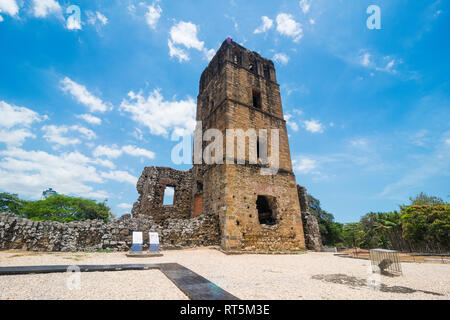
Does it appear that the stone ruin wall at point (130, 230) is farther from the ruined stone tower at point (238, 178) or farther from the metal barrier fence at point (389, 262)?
the metal barrier fence at point (389, 262)

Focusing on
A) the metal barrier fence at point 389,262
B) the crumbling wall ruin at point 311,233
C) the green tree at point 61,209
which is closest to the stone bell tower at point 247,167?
the crumbling wall ruin at point 311,233

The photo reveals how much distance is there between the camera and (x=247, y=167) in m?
11.2

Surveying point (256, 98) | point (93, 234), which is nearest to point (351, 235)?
point (256, 98)

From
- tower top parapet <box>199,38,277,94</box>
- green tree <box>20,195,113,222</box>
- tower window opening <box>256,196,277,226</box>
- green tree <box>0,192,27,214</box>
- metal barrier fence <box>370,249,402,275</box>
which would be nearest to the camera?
metal barrier fence <box>370,249,402,275</box>

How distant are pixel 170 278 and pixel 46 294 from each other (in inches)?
69.2

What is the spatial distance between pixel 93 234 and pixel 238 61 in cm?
1346

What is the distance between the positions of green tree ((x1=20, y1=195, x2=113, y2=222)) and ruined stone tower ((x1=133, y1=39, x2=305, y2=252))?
42.9ft

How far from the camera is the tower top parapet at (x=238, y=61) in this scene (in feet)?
45.9

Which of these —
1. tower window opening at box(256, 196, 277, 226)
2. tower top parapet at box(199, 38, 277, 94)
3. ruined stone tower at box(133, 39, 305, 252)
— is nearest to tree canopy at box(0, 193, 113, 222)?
ruined stone tower at box(133, 39, 305, 252)

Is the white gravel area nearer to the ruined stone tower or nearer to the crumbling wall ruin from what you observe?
the ruined stone tower

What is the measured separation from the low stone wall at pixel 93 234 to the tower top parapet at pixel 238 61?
34.5 ft

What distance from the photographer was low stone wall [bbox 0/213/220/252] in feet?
24.6

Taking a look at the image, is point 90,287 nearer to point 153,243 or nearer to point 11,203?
point 153,243
